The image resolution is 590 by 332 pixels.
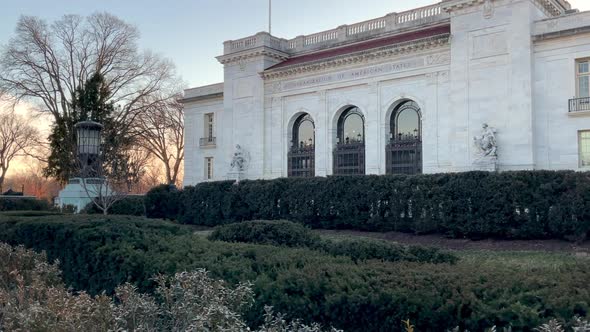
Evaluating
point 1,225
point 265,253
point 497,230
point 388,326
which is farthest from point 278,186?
point 388,326

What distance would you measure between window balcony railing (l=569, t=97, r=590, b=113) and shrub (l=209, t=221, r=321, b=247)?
18.0m

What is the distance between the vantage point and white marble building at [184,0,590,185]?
24281 mm

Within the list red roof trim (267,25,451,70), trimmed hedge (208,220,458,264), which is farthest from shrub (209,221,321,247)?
red roof trim (267,25,451,70)

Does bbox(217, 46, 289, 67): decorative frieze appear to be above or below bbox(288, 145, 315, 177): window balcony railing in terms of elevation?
above

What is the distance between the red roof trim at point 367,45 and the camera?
28.3 metres

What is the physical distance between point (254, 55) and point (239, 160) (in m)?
7.51

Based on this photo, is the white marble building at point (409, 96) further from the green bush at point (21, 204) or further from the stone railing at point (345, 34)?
the green bush at point (21, 204)

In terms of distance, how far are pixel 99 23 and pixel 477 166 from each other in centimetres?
3414

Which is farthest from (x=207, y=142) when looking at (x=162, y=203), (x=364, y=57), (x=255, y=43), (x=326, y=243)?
(x=326, y=243)

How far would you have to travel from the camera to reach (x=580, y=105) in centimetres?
2370

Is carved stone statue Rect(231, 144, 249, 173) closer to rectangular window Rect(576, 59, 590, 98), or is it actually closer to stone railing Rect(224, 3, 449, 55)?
stone railing Rect(224, 3, 449, 55)

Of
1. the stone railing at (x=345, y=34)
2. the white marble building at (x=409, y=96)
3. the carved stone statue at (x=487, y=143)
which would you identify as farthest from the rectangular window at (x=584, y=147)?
the stone railing at (x=345, y=34)

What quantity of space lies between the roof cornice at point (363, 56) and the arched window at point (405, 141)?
3.13 meters

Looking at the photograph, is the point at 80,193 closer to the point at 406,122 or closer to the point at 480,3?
the point at 406,122
